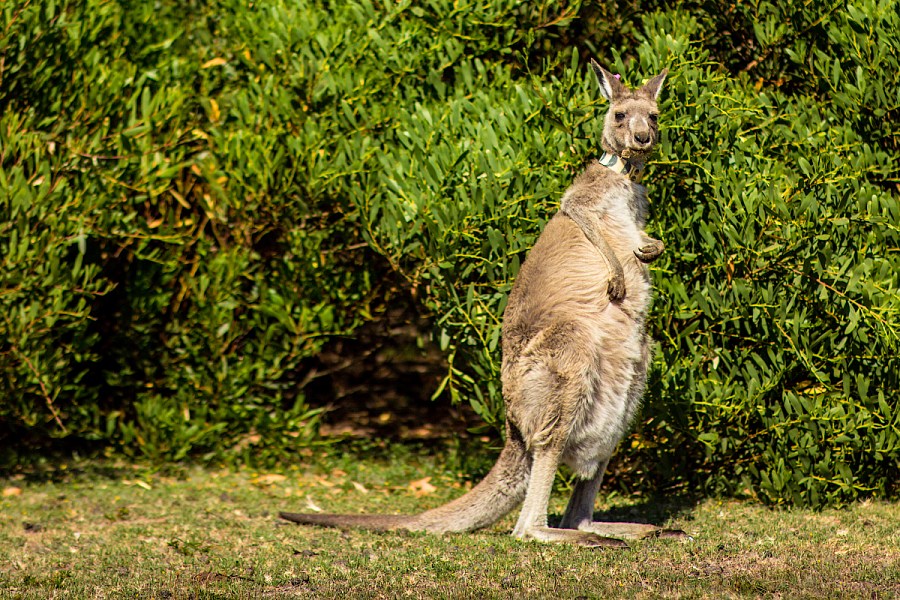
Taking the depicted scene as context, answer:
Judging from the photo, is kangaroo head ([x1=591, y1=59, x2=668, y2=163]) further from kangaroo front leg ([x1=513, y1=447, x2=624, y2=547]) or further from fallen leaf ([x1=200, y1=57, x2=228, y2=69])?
fallen leaf ([x1=200, y1=57, x2=228, y2=69])

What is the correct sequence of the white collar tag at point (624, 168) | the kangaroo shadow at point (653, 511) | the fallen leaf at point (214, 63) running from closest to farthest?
the white collar tag at point (624, 168) → the kangaroo shadow at point (653, 511) → the fallen leaf at point (214, 63)

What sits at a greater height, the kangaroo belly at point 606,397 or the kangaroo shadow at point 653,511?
the kangaroo belly at point 606,397

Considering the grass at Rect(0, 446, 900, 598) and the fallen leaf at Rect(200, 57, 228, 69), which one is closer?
the grass at Rect(0, 446, 900, 598)

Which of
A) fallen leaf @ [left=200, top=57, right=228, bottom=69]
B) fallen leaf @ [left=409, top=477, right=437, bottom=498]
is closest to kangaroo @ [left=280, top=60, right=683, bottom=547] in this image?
fallen leaf @ [left=409, top=477, right=437, bottom=498]

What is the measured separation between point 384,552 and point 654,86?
9.18ft

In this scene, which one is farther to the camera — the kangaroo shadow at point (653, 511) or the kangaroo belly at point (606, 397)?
the kangaroo shadow at point (653, 511)

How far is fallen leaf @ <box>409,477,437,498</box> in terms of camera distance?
8016mm

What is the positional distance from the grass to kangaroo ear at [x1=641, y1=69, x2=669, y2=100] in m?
2.31

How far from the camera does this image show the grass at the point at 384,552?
4.92 meters

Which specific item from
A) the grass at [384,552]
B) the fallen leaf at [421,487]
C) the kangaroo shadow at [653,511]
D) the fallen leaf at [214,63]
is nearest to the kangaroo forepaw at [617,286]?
the grass at [384,552]

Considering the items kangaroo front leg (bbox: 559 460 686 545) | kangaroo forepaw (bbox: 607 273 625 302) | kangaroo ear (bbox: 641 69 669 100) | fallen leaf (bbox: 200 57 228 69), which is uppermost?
kangaroo ear (bbox: 641 69 669 100)

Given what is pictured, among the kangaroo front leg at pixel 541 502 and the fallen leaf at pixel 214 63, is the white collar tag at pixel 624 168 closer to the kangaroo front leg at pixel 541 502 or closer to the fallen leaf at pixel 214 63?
the kangaroo front leg at pixel 541 502

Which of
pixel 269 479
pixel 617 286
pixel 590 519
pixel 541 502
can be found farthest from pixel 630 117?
pixel 269 479

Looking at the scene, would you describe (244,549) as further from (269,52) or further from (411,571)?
(269,52)
